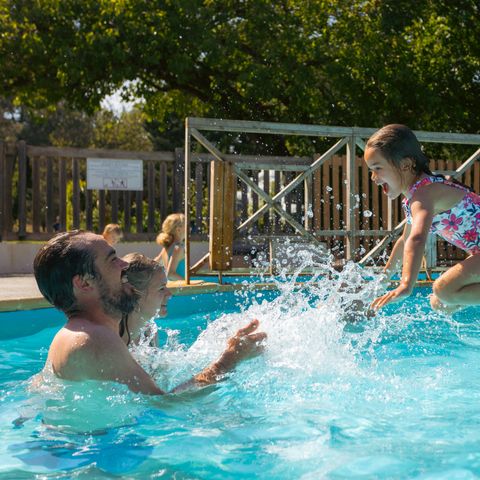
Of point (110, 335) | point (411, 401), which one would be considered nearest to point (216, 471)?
point (110, 335)

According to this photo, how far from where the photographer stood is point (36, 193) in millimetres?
11492

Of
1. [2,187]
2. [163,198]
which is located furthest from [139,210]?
[2,187]

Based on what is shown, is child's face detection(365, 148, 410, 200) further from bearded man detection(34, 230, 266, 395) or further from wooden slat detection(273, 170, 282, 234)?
wooden slat detection(273, 170, 282, 234)

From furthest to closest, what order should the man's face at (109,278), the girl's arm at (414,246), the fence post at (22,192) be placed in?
the fence post at (22,192) < the girl's arm at (414,246) < the man's face at (109,278)

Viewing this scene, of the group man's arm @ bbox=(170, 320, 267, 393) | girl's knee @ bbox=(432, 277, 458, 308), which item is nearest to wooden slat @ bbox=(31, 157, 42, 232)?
girl's knee @ bbox=(432, 277, 458, 308)

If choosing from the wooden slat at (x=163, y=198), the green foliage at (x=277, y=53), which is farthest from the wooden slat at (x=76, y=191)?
the green foliage at (x=277, y=53)

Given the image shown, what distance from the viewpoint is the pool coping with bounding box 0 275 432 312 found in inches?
244

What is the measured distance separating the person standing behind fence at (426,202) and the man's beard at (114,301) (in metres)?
1.51

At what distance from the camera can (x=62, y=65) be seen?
14.7 metres

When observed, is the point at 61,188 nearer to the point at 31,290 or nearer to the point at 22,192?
the point at 22,192

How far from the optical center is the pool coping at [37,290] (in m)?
6.19

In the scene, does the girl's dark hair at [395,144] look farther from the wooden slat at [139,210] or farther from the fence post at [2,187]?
the fence post at [2,187]

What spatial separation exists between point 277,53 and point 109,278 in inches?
495

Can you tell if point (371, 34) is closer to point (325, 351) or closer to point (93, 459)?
point (325, 351)
